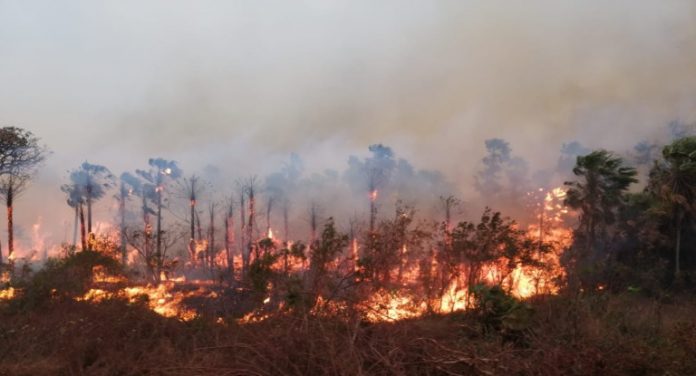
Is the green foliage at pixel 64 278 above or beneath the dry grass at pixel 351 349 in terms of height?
above

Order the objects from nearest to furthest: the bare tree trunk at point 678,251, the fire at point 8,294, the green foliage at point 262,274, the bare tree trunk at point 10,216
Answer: the fire at point 8,294 → the green foliage at point 262,274 → the bare tree trunk at point 678,251 → the bare tree trunk at point 10,216

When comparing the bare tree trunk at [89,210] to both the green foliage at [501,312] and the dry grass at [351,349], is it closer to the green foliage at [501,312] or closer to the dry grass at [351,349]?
the dry grass at [351,349]

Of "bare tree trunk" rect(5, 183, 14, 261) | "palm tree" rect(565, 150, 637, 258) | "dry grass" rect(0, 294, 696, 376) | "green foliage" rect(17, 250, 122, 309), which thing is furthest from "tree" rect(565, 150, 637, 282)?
"bare tree trunk" rect(5, 183, 14, 261)

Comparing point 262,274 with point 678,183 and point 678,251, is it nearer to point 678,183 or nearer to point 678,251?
point 678,251

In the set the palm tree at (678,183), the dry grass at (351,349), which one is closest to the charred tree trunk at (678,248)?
the palm tree at (678,183)

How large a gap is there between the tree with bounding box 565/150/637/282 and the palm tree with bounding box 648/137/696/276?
197 cm

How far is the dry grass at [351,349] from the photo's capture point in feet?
20.5

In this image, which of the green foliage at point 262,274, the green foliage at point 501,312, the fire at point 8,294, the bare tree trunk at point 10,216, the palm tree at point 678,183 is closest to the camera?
the green foliage at point 501,312

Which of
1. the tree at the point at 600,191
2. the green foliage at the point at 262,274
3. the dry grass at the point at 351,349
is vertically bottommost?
→ the dry grass at the point at 351,349

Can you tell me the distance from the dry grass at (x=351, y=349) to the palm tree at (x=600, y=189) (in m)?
14.9

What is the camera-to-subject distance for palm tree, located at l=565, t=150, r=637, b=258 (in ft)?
81.3

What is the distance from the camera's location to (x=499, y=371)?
609cm

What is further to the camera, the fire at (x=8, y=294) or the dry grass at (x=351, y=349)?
the fire at (x=8, y=294)

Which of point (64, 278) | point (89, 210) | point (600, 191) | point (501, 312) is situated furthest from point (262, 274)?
point (89, 210)
